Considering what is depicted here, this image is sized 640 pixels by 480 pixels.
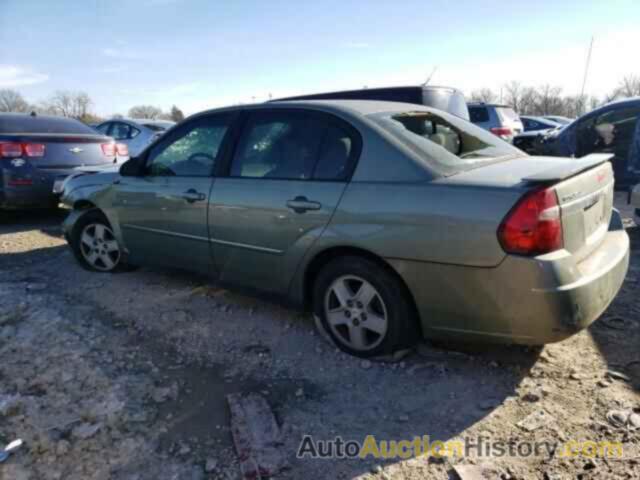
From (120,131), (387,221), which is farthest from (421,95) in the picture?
(120,131)

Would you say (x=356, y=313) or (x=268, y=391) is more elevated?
(x=356, y=313)

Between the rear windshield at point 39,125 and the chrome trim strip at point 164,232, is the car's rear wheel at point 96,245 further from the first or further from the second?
the rear windshield at point 39,125

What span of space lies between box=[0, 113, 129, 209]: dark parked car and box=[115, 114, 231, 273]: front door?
2.91 m

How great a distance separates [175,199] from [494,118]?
9.60 m

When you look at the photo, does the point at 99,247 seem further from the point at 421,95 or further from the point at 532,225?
the point at 421,95

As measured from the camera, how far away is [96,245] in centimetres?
471

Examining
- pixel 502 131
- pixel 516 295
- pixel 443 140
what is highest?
pixel 502 131

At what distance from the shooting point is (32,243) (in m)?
5.97

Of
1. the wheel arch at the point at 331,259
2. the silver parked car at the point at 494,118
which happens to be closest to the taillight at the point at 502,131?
the silver parked car at the point at 494,118

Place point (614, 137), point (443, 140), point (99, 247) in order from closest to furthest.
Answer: point (443, 140) < point (99, 247) < point (614, 137)

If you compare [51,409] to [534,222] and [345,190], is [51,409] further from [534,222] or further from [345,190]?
[534,222]

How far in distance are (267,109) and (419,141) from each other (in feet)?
3.95

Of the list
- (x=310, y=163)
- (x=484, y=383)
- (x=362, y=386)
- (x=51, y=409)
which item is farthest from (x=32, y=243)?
(x=484, y=383)

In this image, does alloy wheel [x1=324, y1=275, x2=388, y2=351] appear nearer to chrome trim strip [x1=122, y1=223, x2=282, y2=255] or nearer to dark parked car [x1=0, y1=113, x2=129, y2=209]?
chrome trim strip [x1=122, y1=223, x2=282, y2=255]
